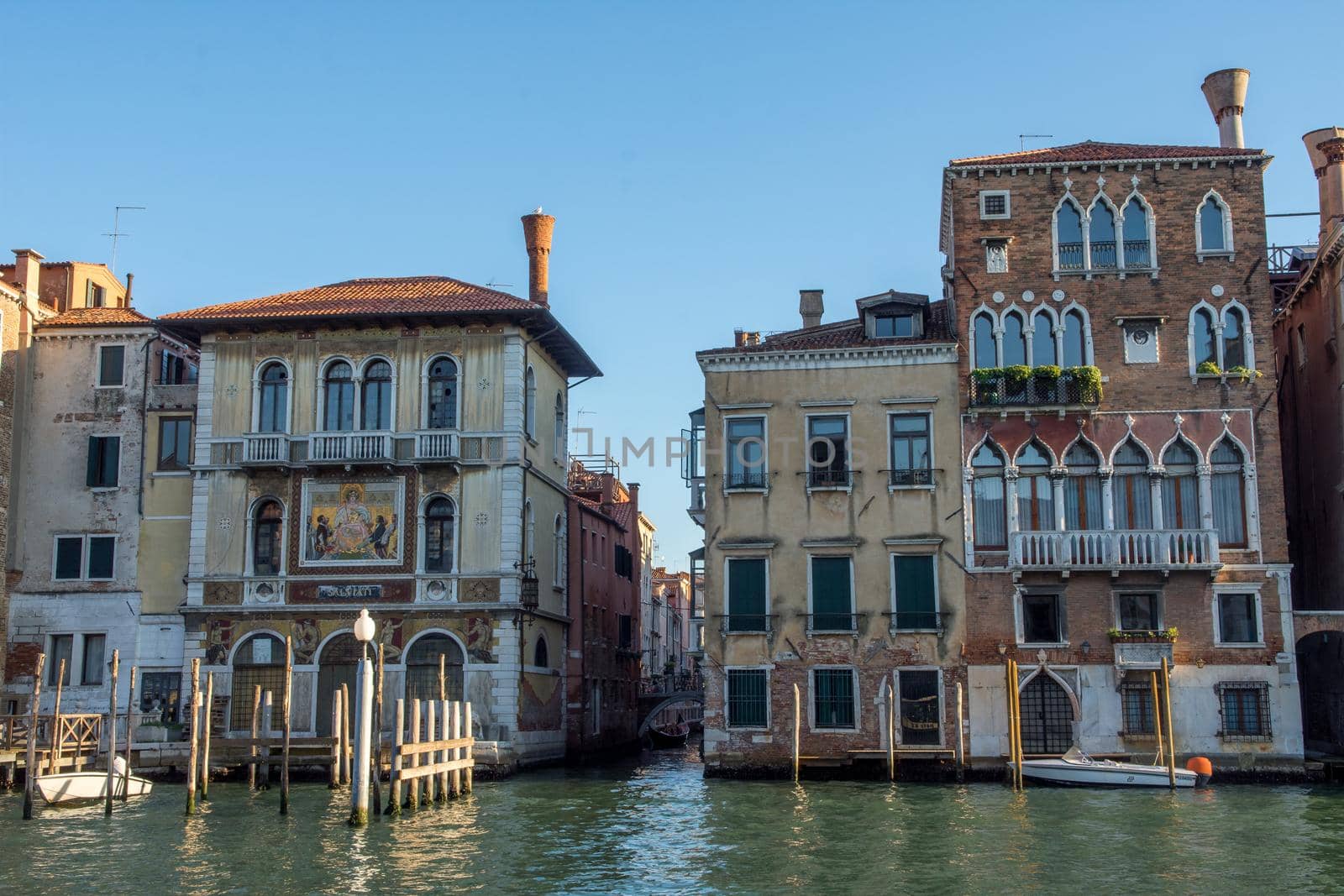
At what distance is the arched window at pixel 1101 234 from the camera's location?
29812 millimetres

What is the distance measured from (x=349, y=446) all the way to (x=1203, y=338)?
18196 mm

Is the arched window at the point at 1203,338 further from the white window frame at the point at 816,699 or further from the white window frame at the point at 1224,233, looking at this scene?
the white window frame at the point at 816,699

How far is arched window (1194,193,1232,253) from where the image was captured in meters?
29.5

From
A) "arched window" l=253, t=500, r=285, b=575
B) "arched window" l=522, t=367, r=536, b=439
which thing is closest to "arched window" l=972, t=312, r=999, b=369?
"arched window" l=522, t=367, r=536, b=439

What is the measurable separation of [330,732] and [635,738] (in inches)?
605

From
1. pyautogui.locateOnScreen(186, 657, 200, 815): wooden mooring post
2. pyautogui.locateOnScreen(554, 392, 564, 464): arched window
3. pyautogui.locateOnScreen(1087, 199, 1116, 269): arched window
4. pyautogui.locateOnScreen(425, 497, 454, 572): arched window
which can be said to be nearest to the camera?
pyautogui.locateOnScreen(186, 657, 200, 815): wooden mooring post

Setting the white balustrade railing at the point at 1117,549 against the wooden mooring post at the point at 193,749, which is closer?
the wooden mooring post at the point at 193,749

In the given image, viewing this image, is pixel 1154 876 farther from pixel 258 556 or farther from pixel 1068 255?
pixel 258 556

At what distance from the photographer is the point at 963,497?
2928 centimetres

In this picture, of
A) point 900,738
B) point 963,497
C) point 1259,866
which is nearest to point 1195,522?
point 963,497

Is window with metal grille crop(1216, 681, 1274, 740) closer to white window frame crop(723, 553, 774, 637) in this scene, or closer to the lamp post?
white window frame crop(723, 553, 774, 637)

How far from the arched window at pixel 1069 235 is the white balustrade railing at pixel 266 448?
1717cm

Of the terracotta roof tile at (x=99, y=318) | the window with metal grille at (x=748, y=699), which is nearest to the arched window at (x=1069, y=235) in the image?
the window with metal grille at (x=748, y=699)

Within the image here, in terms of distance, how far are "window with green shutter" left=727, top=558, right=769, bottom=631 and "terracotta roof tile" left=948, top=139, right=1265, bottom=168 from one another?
941 centimetres
